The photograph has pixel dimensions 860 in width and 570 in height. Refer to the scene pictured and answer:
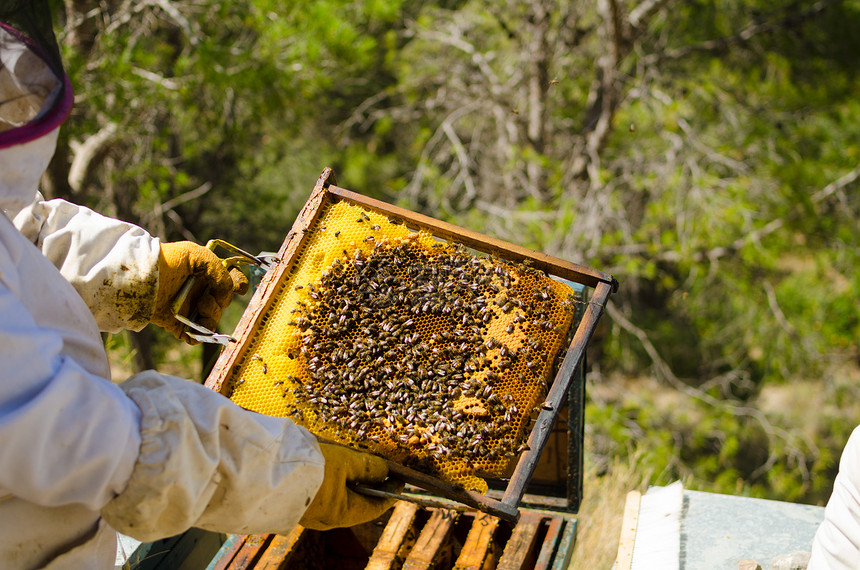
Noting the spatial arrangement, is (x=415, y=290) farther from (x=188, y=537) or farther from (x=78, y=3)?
(x=78, y=3)

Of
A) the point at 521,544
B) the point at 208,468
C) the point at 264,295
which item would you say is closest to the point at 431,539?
the point at 521,544

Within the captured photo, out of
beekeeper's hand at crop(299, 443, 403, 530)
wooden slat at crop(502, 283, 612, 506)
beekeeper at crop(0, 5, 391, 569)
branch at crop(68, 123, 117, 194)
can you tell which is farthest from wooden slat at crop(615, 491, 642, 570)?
branch at crop(68, 123, 117, 194)

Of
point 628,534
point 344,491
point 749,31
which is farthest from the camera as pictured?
point 749,31

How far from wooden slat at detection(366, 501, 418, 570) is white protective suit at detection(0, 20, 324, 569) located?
85cm

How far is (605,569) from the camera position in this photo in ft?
10.9

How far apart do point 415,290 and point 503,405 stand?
622 millimetres

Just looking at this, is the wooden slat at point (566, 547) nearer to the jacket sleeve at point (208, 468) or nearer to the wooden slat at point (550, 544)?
the wooden slat at point (550, 544)

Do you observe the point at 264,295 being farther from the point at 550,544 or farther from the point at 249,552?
the point at 550,544

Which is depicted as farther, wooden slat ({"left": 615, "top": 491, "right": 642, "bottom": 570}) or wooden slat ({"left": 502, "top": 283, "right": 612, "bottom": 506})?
wooden slat ({"left": 615, "top": 491, "right": 642, "bottom": 570})

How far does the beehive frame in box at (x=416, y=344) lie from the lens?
2.44 m

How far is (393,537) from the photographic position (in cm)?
283

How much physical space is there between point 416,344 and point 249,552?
1144 millimetres

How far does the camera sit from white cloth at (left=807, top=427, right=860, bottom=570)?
1800 mm

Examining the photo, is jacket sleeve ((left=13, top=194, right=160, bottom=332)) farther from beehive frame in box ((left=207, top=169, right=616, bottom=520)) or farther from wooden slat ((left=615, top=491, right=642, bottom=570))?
wooden slat ((left=615, top=491, right=642, bottom=570))
